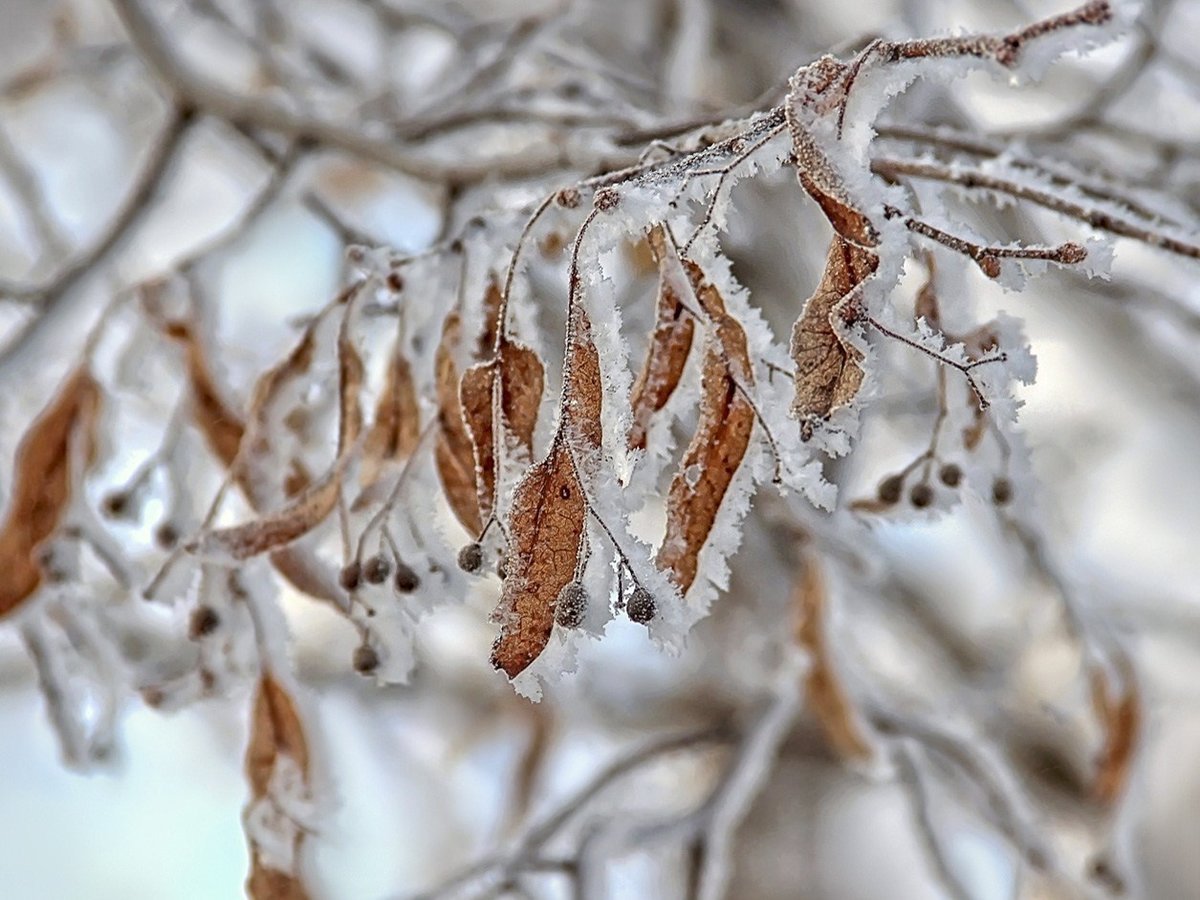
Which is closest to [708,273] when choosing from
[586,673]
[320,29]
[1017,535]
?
[1017,535]

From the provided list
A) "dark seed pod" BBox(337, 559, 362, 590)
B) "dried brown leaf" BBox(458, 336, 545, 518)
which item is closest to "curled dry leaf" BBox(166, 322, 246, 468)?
"dark seed pod" BBox(337, 559, 362, 590)

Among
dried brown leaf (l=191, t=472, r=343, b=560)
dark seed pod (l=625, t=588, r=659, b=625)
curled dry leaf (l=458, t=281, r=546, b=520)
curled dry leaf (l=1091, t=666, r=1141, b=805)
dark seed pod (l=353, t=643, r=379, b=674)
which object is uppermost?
curled dry leaf (l=1091, t=666, r=1141, b=805)

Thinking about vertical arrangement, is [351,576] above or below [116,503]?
below

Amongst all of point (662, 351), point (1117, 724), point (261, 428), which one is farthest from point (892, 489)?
point (1117, 724)

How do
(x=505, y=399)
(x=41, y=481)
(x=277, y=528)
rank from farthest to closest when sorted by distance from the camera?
(x=41, y=481)
(x=277, y=528)
(x=505, y=399)

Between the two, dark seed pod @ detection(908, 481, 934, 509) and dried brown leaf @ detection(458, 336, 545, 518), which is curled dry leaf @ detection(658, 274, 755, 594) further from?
dark seed pod @ detection(908, 481, 934, 509)

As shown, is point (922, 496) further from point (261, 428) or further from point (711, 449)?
point (261, 428)

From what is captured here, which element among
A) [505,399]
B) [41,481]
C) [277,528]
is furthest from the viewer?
[41,481]
